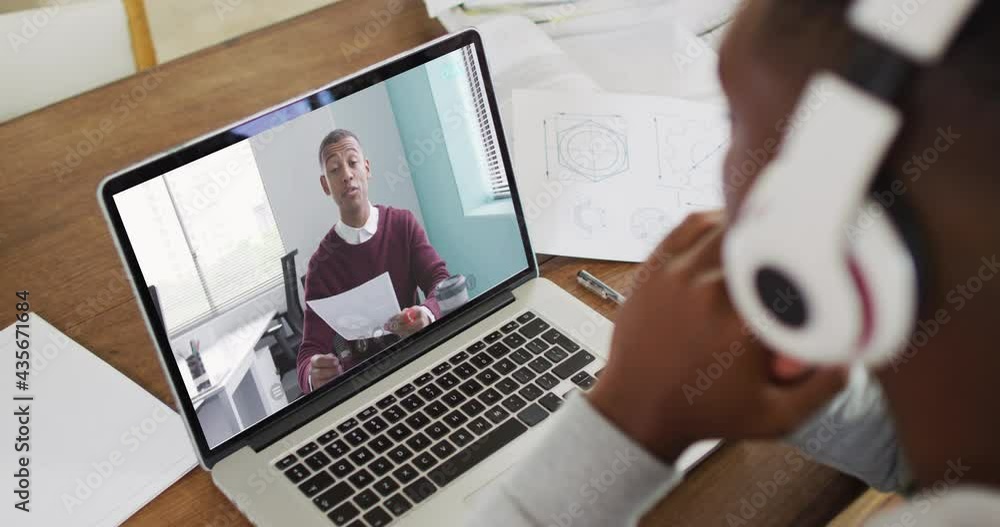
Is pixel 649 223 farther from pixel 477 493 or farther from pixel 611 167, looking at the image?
pixel 477 493

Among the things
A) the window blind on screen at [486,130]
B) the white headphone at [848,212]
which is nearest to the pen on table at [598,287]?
the window blind on screen at [486,130]

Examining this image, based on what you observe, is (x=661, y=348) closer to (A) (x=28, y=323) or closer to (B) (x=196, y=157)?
(B) (x=196, y=157)

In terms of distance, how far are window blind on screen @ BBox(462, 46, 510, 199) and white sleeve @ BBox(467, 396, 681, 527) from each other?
0.34 m

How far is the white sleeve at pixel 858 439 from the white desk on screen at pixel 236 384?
38 cm

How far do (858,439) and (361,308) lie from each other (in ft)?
1.22

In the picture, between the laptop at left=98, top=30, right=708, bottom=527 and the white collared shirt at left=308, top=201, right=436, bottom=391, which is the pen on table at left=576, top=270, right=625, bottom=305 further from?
the white collared shirt at left=308, top=201, right=436, bottom=391

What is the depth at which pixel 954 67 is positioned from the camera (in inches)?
11.1

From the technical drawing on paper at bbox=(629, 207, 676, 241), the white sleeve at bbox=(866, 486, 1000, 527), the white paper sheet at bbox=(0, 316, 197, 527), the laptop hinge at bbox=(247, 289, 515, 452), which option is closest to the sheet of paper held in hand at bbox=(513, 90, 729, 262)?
the technical drawing on paper at bbox=(629, 207, 676, 241)

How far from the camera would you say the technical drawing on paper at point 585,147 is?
90 centimetres

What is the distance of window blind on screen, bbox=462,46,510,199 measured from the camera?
29.4 inches

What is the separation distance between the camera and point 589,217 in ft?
2.86

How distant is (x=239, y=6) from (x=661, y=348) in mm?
1962

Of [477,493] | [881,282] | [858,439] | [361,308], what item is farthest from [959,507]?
[361,308]

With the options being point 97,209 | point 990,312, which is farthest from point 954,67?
point 97,209
